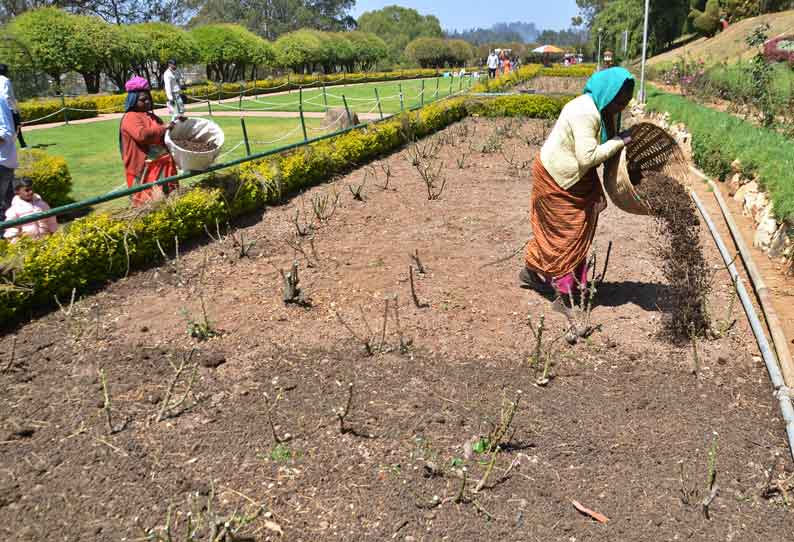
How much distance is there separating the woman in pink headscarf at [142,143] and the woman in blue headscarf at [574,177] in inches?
142

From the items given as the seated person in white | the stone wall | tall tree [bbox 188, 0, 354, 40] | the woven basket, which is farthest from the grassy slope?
tall tree [bbox 188, 0, 354, 40]

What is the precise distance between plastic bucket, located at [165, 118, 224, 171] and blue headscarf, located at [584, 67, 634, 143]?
367 centimetres

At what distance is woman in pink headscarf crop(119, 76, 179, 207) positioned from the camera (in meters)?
5.73

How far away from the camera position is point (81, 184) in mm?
7965

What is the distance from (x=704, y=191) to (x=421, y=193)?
3778mm

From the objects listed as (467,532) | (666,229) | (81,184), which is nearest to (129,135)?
(81,184)

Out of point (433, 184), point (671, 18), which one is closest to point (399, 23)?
point (671, 18)

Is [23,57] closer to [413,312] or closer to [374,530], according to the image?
[413,312]

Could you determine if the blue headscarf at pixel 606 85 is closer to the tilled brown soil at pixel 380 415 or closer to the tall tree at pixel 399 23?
the tilled brown soil at pixel 380 415

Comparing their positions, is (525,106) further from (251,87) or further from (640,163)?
(251,87)

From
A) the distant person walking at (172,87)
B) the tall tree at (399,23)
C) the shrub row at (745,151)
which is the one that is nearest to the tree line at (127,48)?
the distant person walking at (172,87)

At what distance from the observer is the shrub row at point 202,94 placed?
16.2 meters

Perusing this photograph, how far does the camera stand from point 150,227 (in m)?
5.15

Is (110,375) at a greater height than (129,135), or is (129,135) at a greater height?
(129,135)
